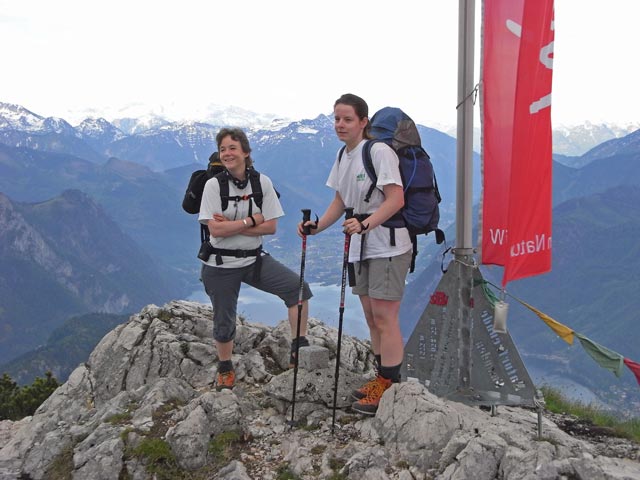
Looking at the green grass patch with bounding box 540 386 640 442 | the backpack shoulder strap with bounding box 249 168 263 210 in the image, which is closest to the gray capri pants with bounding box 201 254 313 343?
the backpack shoulder strap with bounding box 249 168 263 210

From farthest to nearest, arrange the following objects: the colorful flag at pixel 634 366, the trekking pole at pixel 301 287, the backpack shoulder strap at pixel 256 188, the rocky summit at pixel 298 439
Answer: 1. the backpack shoulder strap at pixel 256 188
2. the trekking pole at pixel 301 287
3. the colorful flag at pixel 634 366
4. the rocky summit at pixel 298 439

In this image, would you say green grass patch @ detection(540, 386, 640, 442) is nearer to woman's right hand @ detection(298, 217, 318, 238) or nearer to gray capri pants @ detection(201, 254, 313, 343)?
gray capri pants @ detection(201, 254, 313, 343)

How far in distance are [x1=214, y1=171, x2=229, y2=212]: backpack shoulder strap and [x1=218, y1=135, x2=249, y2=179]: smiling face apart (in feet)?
0.49

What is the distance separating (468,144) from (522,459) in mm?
3460

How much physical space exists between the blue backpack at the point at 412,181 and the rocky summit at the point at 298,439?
78.8 inches

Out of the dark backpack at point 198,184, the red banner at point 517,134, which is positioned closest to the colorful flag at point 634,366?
the red banner at point 517,134

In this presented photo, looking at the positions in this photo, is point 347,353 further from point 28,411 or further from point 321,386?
point 28,411

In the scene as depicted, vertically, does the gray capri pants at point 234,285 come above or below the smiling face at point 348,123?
below

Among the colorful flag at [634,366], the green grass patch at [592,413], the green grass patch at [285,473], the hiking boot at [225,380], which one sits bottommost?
the green grass patch at [592,413]

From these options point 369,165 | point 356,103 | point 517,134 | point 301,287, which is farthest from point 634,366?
point 356,103

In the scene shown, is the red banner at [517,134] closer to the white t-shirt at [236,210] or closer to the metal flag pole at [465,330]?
the metal flag pole at [465,330]

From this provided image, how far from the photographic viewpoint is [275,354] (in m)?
9.76

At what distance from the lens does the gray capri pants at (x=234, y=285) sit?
7355 mm

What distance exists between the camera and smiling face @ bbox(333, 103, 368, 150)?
5.92 meters
